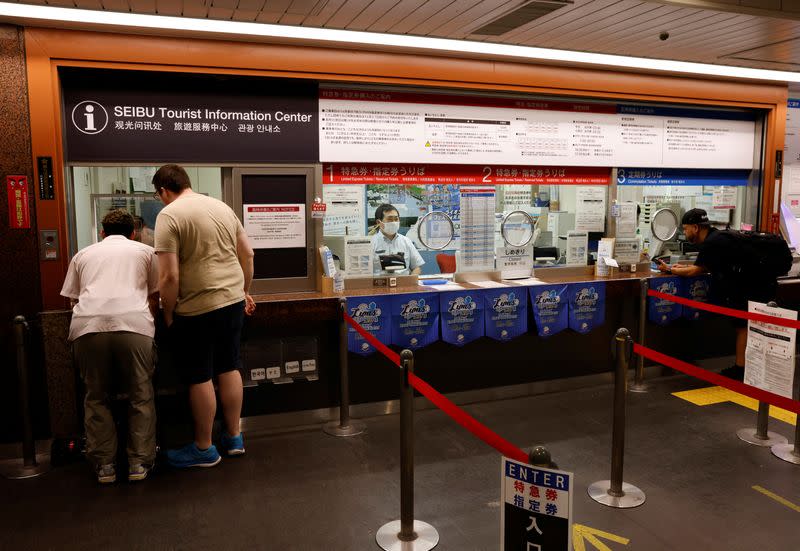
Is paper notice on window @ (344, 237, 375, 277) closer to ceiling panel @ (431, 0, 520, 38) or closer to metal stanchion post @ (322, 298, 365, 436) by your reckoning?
metal stanchion post @ (322, 298, 365, 436)

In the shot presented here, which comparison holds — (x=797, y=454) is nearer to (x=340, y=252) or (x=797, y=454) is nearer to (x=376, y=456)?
(x=376, y=456)

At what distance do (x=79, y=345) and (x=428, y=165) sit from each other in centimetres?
320

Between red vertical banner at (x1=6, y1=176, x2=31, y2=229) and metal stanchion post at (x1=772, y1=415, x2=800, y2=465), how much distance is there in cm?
557

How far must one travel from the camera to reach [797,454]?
178 inches

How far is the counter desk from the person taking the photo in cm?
461

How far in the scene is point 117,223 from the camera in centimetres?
421

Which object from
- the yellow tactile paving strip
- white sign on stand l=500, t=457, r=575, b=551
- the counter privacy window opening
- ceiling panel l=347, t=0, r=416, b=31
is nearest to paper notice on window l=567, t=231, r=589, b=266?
the counter privacy window opening

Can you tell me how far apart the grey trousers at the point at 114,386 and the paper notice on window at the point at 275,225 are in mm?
1332

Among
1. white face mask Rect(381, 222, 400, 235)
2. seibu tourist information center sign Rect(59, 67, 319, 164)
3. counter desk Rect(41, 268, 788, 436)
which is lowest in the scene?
counter desk Rect(41, 268, 788, 436)

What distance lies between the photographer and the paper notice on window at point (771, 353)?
14.6 feet

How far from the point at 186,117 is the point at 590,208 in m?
3.95

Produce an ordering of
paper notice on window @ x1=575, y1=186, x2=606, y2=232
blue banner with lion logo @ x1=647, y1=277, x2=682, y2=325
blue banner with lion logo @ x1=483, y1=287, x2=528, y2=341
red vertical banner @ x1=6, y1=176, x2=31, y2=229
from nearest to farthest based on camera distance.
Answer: red vertical banner @ x1=6, y1=176, x2=31, y2=229 → blue banner with lion logo @ x1=483, y1=287, x2=528, y2=341 → blue banner with lion logo @ x1=647, y1=277, x2=682, y2=325 → paper notice on window @ x1=575, y1=186, x2=606, y2=232

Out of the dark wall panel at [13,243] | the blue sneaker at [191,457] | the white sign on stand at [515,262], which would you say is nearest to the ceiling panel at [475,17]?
the white sign on stand at [515,262]

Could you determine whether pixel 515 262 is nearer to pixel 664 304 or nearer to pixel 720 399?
pixel 664 304
